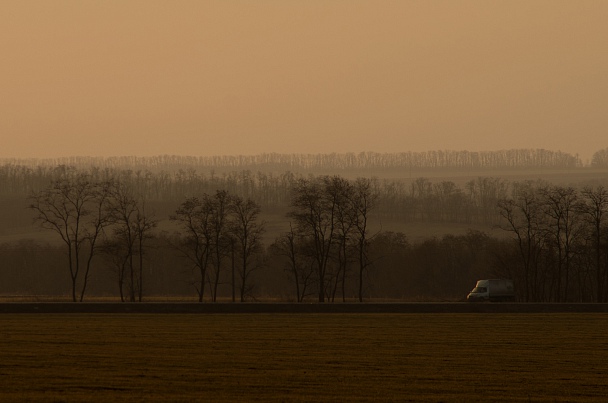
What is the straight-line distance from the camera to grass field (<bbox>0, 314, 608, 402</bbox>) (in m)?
27.0

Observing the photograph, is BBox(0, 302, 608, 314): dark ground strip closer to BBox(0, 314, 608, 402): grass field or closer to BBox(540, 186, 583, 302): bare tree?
BBox(0, 314, 608, 402): grass field

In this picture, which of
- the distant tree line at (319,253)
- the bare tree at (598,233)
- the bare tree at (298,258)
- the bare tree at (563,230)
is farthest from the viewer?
the distant tree line at (319,253)

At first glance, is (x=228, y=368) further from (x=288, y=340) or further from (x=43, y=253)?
(x=43, y=253)

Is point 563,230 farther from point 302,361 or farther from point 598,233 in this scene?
point 302,361

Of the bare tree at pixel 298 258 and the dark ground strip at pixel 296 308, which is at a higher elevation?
the bare tree at pixel 298 258

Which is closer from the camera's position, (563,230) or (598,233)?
(598,233)

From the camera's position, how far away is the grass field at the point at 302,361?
26969 mm

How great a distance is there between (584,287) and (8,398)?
311 ft

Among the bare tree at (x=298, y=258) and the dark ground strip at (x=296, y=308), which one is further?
the bare tree at (x=298, y=258)

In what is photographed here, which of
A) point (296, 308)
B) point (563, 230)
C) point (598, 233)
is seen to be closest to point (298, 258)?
point (563, 230)

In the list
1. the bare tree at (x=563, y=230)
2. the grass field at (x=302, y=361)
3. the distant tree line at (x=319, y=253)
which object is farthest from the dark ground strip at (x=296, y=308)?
the bare tree at (x=563, y=230)

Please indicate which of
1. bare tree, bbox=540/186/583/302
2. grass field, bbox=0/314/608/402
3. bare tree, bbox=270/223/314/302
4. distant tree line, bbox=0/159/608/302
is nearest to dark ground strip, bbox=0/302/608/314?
grass field, bbox=0/314/608/402

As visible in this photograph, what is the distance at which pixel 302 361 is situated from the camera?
35.3m

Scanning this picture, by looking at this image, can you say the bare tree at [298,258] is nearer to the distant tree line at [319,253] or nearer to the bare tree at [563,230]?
the distant tree line at [319,253]
